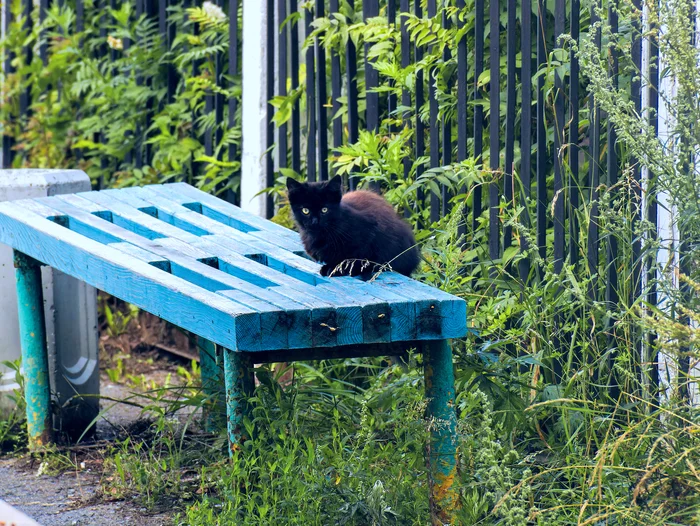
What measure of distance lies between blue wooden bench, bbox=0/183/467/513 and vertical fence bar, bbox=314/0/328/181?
1.97ft

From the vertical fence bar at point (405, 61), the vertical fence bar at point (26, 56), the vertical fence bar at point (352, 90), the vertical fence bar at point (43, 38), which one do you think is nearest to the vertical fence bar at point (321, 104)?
the vertical fence bar at point (352, 90)

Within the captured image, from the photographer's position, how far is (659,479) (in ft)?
9.41

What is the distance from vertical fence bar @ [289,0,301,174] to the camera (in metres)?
5.02

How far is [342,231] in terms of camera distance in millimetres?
3629

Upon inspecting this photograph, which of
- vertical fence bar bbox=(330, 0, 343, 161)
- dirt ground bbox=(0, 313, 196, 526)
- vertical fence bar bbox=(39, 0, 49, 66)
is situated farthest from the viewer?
vertical fence bar bbox=(39, 0, 49, 66)

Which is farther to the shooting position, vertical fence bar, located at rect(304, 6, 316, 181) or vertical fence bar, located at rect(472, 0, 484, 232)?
vertical fence bar, located at rect(304, 6, 316, 181)

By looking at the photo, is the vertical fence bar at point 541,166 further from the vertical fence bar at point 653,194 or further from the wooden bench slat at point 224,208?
the wooden bench slat at point 224,208

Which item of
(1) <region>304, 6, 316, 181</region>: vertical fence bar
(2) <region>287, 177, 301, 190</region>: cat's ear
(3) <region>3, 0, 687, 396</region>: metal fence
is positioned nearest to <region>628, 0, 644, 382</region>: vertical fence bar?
(3) <region>3, 0, 687, 396</region>: metal fence

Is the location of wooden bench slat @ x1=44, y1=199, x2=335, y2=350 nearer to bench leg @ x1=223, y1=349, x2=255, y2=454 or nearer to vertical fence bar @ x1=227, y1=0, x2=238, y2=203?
bench leg @ x1=223, y1=349, x2=255, y2=454

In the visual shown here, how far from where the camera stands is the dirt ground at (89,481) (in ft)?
11.3

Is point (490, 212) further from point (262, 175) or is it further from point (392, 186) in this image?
point (262, 175)

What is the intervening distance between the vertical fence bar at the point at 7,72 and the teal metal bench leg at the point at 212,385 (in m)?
2.97

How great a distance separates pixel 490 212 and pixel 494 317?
0.51 metres

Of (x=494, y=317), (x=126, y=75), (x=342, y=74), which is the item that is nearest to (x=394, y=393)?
(x=494, y=317)
